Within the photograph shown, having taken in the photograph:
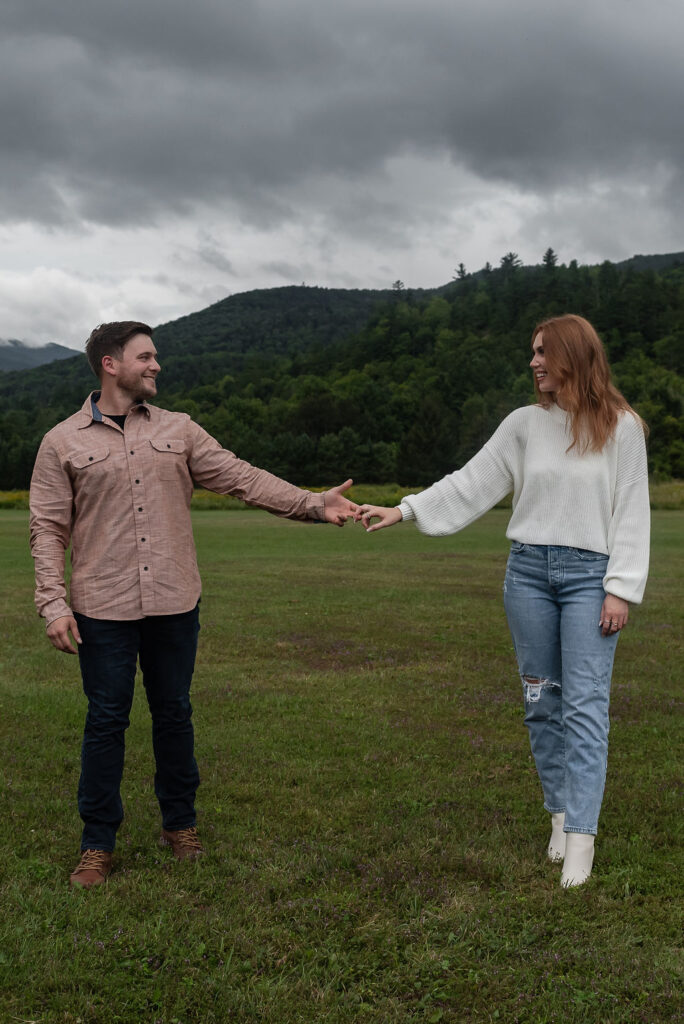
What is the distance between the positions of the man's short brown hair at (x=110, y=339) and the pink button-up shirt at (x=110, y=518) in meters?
0.25

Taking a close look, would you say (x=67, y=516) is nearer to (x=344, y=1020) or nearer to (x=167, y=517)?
(x=167, y=517)

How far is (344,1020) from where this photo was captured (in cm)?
319

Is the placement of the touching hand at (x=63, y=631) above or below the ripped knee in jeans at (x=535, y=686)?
above

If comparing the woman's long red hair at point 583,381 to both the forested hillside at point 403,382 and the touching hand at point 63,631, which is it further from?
the forested hillside at point 403,382

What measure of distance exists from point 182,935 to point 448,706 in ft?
15.4

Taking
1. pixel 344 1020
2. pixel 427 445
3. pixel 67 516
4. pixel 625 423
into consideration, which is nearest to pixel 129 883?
pixel 344 1020

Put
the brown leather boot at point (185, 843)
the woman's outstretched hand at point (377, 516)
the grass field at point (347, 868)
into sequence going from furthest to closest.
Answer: the woman's outstretched hand at point (377, 516) → the brown leather boot at point (185, 843) → the grass field at point (347, 868)

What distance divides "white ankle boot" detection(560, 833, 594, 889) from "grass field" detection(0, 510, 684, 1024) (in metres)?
0.10

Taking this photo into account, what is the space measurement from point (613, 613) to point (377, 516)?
1.34 metres

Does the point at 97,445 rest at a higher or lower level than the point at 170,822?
higher

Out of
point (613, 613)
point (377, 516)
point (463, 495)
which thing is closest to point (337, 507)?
point (377, 516)

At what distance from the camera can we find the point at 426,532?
15.2 ft

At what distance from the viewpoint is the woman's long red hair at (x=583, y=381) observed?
167 inches

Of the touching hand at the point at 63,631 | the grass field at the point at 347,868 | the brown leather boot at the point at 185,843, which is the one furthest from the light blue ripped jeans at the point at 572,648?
→ the touching hand at the point at 63,631
